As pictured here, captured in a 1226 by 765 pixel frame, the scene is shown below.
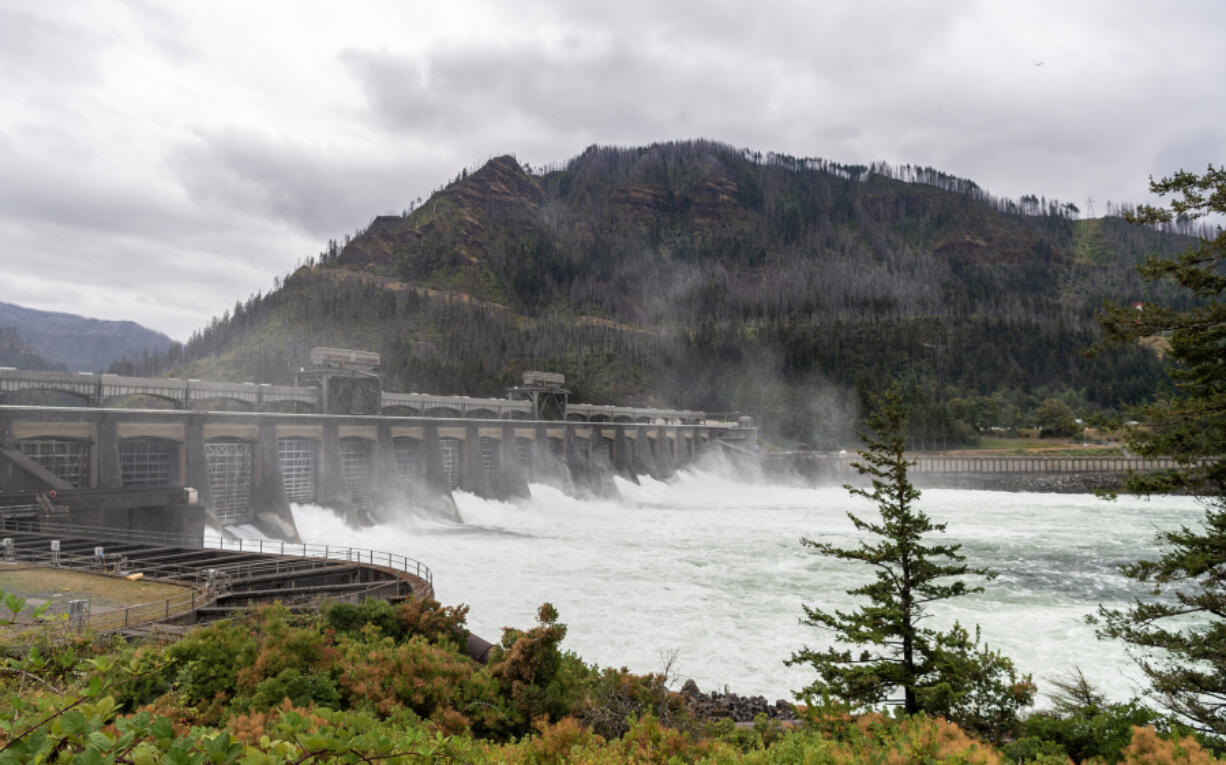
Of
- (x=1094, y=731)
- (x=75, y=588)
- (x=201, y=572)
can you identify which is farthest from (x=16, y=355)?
(x=1094, y=731)

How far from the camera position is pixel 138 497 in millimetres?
29000

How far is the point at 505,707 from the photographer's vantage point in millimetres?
12930

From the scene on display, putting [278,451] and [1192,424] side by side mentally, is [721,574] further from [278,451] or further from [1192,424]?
[278,451]

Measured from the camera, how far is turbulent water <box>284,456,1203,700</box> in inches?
950

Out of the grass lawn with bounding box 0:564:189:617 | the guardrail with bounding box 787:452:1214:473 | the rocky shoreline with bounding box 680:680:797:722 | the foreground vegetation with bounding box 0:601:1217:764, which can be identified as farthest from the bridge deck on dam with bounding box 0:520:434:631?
the guardrail with bounding box 787:452:1214:473

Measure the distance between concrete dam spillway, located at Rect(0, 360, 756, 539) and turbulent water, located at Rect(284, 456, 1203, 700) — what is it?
2.37 metres

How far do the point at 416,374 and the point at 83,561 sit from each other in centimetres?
10124

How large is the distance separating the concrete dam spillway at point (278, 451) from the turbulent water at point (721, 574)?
2.37m

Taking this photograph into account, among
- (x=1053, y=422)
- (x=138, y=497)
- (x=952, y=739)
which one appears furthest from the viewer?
(x=1053, y=422)

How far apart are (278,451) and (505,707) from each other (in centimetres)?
3222

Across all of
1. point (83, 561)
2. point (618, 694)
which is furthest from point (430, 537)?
point (618, 694)

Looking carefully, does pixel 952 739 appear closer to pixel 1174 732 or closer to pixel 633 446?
pixel 1174 732

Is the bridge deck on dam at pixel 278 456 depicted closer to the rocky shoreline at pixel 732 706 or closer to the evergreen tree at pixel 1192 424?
the rocky shoreline at pixel 732 706

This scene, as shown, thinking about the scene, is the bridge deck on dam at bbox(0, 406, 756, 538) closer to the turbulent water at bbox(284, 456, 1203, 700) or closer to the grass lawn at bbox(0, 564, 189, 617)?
the turbulent water at bbox(284, 456, 1203, 700)
